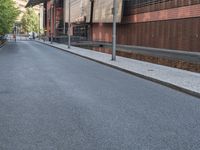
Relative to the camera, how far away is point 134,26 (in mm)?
51219

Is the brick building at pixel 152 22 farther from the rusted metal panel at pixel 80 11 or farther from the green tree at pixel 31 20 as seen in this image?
the green tree at pixel 31 20

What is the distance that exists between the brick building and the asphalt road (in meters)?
21.2

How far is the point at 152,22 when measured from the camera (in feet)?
147

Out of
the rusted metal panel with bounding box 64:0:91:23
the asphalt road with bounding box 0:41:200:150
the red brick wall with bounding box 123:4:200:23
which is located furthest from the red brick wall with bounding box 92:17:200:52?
the asphalt road with bounding box 0:41:200:150

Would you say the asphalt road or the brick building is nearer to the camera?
the asphalt road

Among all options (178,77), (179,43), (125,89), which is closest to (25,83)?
(125,89)

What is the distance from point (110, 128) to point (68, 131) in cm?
80

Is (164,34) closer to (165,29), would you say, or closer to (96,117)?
(165,29)

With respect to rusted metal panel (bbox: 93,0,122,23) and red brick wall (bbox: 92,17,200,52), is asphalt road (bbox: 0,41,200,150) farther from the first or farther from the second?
rusted metal panel (bbox: 93,0,122,23)

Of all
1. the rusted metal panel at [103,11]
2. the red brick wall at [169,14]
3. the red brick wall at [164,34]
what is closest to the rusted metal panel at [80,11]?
the rusted metal panel at [103,11]

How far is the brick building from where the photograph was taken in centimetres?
3525

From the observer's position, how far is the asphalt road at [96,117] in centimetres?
693

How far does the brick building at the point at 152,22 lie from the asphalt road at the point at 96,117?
21216 mm

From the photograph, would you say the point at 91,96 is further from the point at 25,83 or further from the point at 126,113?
the point at 25,83
